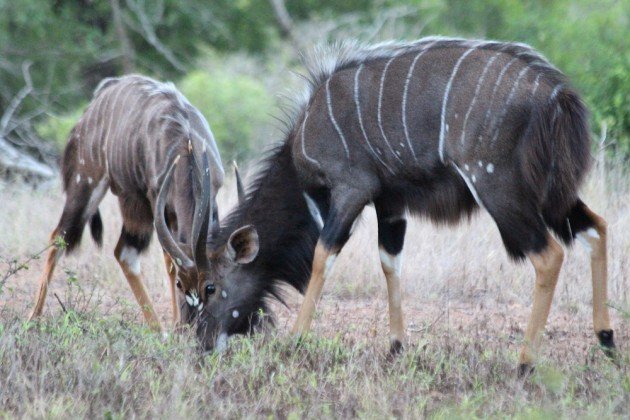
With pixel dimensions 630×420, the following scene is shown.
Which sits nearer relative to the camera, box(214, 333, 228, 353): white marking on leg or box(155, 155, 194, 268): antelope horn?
box(214, 333, 228, 353): white marking on leg

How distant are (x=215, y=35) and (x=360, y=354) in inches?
410

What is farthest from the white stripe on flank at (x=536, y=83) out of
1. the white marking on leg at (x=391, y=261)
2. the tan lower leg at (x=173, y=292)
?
the tan lower leg at (x=173, y=292)

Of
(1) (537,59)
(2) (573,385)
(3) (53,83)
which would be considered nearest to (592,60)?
(1) (537,59)

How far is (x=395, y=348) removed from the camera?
4883mm

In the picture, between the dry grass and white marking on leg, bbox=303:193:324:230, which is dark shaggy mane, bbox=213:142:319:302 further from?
the dry grass

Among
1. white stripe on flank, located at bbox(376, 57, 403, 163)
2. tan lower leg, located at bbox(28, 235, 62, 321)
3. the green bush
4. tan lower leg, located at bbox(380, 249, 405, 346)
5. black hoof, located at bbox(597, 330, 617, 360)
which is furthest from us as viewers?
the green bush

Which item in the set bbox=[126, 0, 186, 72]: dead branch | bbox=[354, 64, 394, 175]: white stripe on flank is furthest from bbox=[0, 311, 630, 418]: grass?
bbox=[126, 0, 186, 72]: dead branch

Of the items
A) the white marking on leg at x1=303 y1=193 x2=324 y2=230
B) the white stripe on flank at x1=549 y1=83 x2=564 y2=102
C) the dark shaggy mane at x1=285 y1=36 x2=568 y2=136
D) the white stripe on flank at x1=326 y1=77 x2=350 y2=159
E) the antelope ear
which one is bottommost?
the antelope ear

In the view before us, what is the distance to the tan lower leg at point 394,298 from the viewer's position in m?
5.02

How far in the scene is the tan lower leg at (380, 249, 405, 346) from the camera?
5.02m

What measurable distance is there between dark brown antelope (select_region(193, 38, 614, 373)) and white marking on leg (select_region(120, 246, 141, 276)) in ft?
3.19

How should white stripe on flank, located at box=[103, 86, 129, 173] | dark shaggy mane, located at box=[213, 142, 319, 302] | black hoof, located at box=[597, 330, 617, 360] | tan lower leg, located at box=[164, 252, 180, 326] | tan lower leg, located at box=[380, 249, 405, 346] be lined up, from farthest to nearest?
white stripe on flank, located at box=[103, 86, 129, 173] → tan lower leg, located at box=[164, 252, 180, 326] → dark shaggy mane, located at box=[213, 142, 319, 302] → tan lower leg, located at box=[380, 249, 405, 346] → black hoof, located at box=[597, 330, 617, 360]

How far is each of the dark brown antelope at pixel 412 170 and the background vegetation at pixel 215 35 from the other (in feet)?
21.1

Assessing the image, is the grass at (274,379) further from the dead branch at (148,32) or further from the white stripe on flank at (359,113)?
the dead branch at (148,32)
